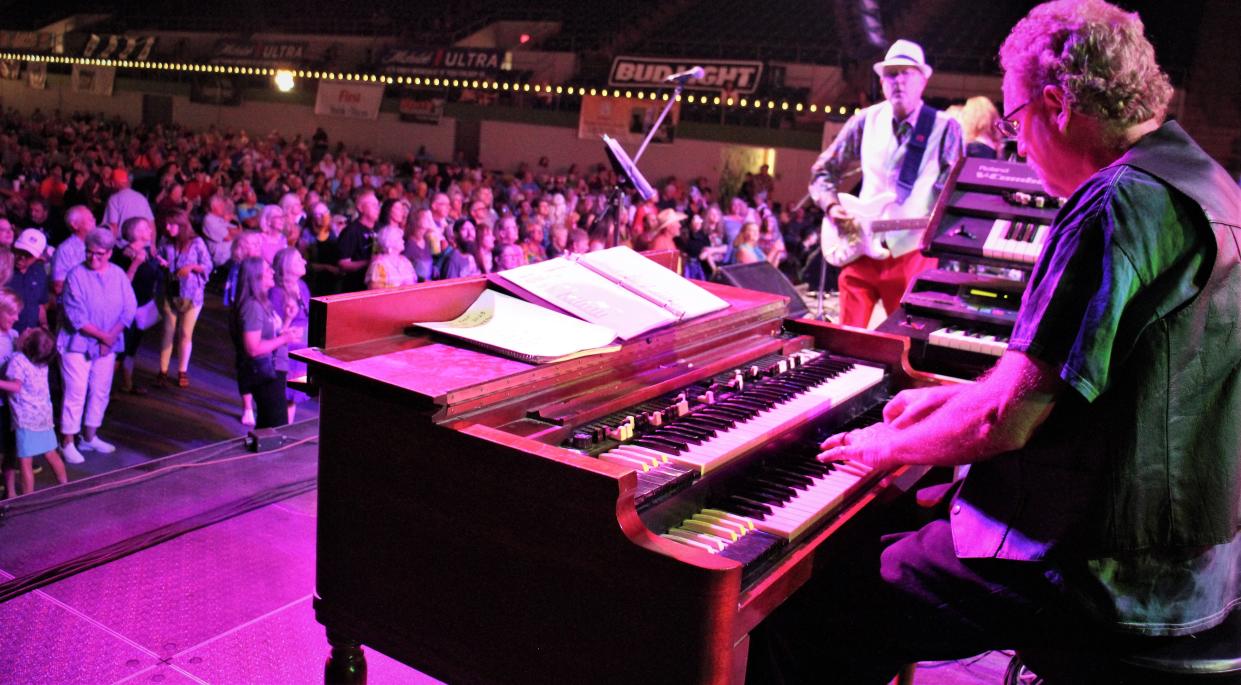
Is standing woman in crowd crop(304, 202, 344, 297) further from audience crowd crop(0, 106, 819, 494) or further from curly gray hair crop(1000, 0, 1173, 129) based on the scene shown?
curly gray hair crop(1000, 0, 1173, 129)

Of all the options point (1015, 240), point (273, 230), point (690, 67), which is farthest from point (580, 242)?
point (690, 67)

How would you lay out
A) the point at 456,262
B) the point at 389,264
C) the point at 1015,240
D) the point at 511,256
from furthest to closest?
1. the point at 511,256
2. the point at 456,262
3. the point at 389,264
4. the point at 1015,240

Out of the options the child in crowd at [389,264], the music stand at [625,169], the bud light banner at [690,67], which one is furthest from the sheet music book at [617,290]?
the bud light banner at [690,67]

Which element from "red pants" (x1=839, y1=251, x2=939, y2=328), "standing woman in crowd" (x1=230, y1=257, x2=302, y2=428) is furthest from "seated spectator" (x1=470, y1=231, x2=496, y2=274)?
"red pants" (x1=839, y1=251, x2=939, y2=328)

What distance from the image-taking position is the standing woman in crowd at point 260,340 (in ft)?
20.8

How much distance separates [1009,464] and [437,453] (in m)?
1.17

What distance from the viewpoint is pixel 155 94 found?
32688 mm

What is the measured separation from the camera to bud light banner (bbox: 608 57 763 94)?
20.2 meters

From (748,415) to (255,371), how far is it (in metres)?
4.56

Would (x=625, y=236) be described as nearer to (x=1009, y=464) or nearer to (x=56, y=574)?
(x=56, y=574)

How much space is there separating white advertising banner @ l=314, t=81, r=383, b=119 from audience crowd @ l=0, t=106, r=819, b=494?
34.3 ft

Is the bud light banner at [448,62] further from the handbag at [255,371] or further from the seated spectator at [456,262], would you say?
the handbag at [255,371]

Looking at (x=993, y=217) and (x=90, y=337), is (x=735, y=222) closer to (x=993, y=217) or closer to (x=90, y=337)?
(x=90, y=337)

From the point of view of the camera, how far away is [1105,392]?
1.85 metres
